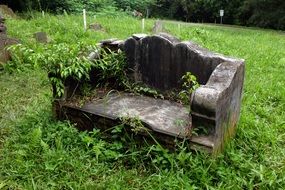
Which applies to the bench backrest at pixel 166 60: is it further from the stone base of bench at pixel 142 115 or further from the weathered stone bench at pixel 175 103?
the stone base of bench at pixel 142 115

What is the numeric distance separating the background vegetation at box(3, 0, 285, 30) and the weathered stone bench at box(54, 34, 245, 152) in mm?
11287

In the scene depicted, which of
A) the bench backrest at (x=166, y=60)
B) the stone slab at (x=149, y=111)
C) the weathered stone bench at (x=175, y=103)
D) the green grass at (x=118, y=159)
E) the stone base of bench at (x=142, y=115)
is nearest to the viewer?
the green grass at (x=118, y=159)

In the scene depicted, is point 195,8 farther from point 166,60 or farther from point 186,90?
point 186,90

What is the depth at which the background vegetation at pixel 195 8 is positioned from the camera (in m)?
16.8

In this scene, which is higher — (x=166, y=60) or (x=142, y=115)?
(x=166, y=60)

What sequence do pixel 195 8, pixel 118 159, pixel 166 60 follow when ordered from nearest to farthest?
pixel 118 159 → pixel 166 60 → pixel 195 8

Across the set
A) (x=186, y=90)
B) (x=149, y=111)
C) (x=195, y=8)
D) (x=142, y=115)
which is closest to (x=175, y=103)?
(x=186, y=90)

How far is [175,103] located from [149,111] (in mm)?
Result: 465

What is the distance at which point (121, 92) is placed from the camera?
4.94 metres

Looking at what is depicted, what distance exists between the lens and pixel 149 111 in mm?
4250

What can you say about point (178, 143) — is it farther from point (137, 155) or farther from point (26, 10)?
point (26, 10)

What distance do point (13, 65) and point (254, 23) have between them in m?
21.1

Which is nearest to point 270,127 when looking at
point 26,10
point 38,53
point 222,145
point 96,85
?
point 222,145

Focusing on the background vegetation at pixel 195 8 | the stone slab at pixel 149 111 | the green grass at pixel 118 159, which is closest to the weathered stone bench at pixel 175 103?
the stone slab at pixel 149 111
